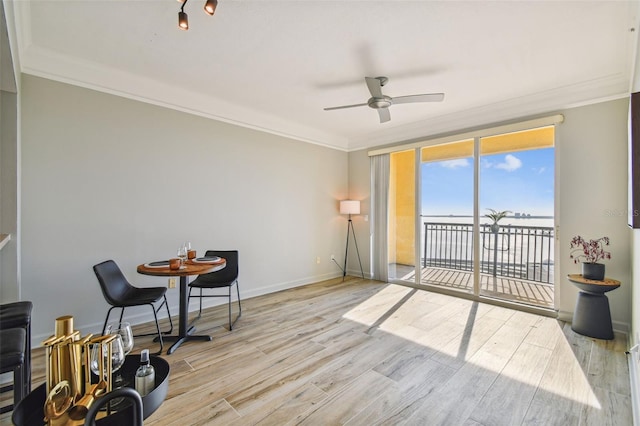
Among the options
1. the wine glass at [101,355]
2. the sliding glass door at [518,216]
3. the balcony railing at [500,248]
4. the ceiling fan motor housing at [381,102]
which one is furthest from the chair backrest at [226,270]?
the sliding glass door at [518,216]

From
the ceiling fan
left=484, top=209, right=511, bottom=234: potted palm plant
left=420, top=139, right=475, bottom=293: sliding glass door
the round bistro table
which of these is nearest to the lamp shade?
left=420, top=139, right=475, bottom=293: sliding glass door

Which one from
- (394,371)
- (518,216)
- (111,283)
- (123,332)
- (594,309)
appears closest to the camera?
(123,332)

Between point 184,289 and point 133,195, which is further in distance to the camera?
point 133,195

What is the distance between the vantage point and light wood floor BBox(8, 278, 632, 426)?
1.83 metres

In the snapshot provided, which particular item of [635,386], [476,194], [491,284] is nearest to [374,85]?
[476,194]

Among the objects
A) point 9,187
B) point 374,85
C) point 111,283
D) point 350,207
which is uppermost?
point 374,85

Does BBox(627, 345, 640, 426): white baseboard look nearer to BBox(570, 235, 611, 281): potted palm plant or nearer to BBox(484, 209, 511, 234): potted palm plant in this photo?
BBox(570, 235, 611, 281): potted palm plant

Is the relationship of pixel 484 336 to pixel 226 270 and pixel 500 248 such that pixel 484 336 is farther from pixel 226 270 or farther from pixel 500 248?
pixel 226 270

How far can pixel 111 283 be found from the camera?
2.65m

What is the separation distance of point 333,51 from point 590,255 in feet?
11.6

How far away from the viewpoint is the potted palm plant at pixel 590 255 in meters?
2.98

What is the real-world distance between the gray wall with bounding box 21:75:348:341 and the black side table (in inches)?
145

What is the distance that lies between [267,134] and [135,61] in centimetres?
194

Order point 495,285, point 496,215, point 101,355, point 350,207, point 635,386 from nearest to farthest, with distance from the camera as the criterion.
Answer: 1. point 101,355
2. point 635,386
3. point 496,215
4. point 495,285
5. point 350,207
